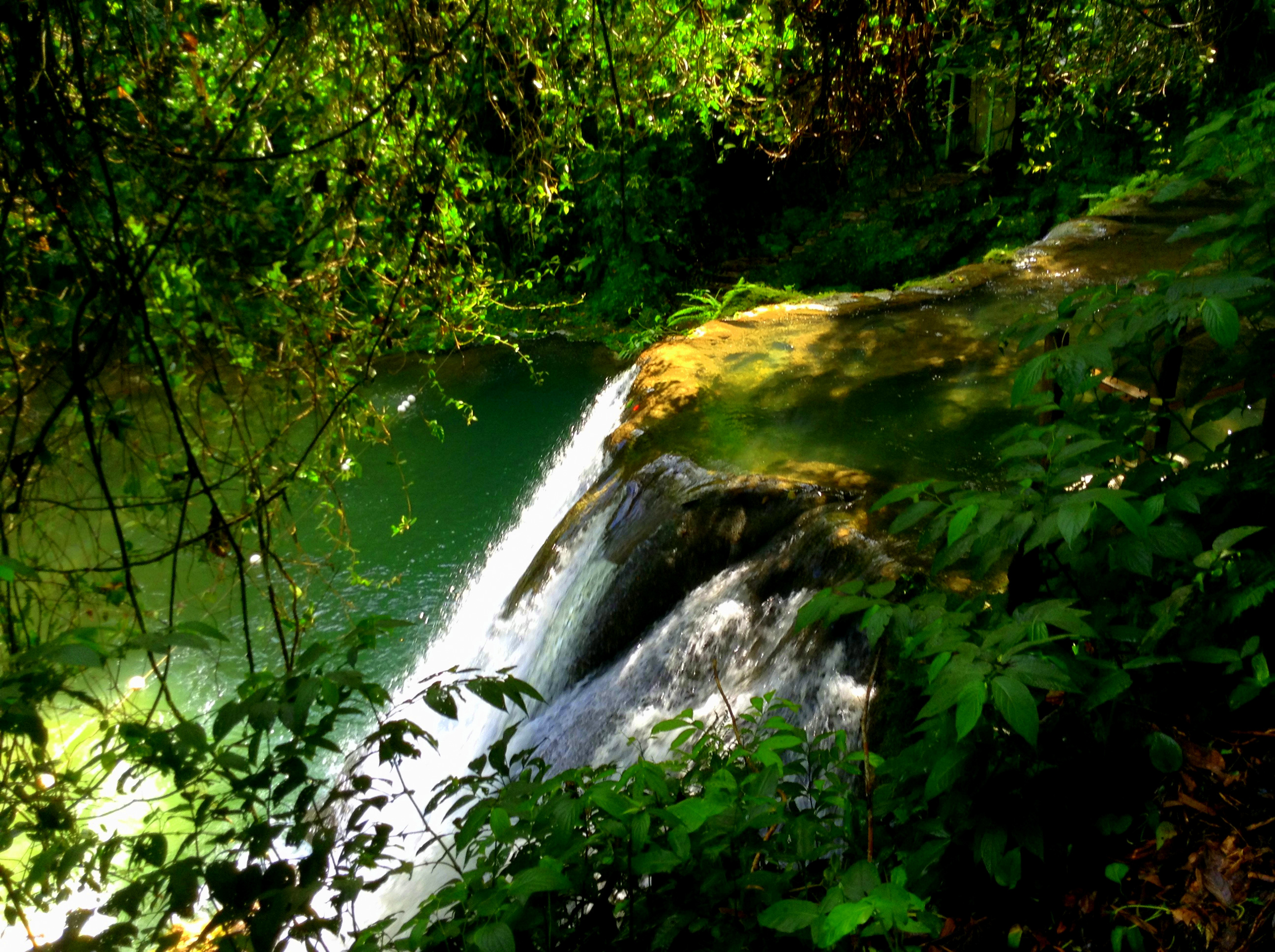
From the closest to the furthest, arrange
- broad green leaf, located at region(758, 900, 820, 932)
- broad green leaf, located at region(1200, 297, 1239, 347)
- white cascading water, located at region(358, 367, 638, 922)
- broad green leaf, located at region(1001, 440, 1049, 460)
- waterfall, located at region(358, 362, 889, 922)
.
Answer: broad green leaf, located at region(758, 900, 820, 932) → broad green leaf, located at region(1200, 297, 1239, 347) → broad green leaf, located at region(1001, 440, 1049, 460) → waterfall, located at region(358, 362, 889, 922) → white cascading water, located at region(358, 367, 638, 922)

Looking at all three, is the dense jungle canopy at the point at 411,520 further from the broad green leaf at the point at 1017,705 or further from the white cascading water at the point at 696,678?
the white cascading water at the point at 696,678

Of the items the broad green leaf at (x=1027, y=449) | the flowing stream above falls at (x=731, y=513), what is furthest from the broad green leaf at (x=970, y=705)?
the flowing stream above falls at (x=731, y=513)

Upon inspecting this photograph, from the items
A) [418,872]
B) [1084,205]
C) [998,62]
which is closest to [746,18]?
[998,62]

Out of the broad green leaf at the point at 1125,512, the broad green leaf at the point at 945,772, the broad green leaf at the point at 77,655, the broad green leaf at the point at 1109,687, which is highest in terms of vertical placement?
the broad green leaf at the point at 77,655

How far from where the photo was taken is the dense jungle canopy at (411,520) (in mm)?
1783

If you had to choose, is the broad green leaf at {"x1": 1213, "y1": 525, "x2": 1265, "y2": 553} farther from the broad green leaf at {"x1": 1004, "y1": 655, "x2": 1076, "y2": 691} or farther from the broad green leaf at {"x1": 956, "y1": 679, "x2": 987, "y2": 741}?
the broad green leaf at {"x1": 956, "y1": 679, "x2": 987, "y2": 741}

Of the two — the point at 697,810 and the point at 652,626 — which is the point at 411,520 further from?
the point at 697,810

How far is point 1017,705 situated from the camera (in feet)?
5.06

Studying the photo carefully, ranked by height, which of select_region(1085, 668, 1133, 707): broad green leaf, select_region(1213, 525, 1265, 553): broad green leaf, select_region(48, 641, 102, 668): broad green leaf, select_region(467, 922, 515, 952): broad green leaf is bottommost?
select_region(1085, 668, 1133, 707): broad green leaf

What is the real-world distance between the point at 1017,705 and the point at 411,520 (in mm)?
3303

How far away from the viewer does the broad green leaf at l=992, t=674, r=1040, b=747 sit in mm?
1496

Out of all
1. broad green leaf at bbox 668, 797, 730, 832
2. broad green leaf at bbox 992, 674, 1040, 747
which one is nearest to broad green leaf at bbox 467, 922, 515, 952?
broad green leaf at bbox 668, 797, 730, 832

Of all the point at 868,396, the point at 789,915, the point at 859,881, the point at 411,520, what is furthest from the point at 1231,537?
the point at 868,396

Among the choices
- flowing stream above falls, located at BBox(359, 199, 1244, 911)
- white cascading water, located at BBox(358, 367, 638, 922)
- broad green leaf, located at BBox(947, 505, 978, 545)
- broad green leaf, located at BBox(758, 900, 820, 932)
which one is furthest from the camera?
white cascading water, located at BBox(358, 367, 638, 922)
